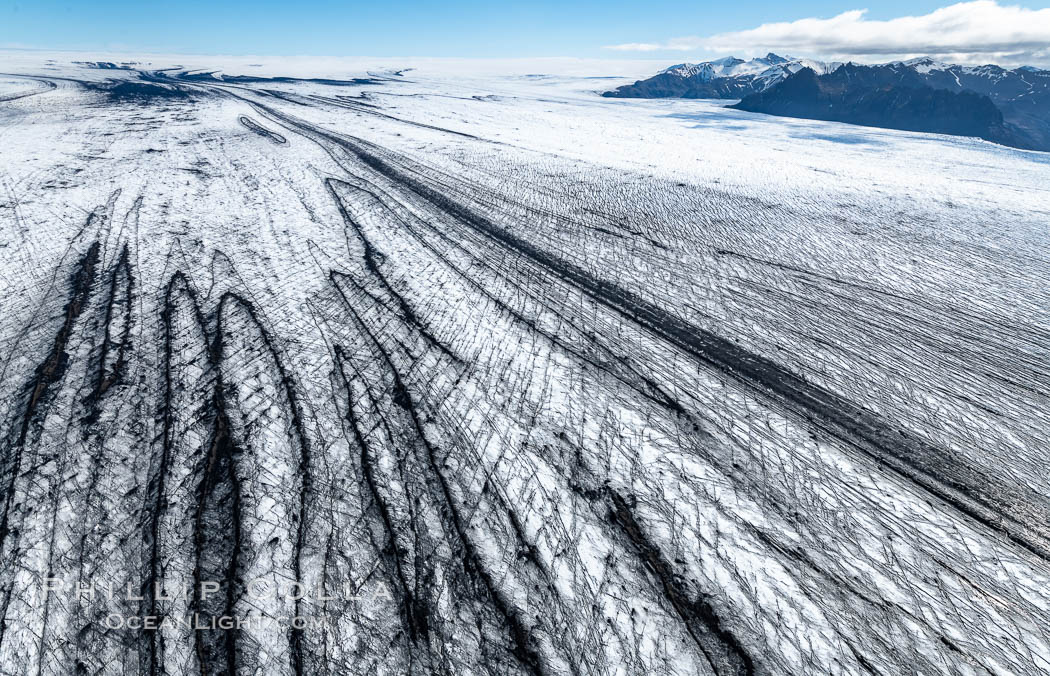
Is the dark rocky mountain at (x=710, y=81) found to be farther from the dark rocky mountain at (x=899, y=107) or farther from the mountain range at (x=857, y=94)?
the dark rocky mountain at (x=899, y=107)

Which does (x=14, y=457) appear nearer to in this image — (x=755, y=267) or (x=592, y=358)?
(x=592, y=358)

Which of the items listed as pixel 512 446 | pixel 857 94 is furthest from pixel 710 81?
pixel 512 446

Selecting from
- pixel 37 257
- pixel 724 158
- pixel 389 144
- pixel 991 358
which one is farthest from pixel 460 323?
pixel 724 158

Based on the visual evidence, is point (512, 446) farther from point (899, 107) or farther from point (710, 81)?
point (710, 81)

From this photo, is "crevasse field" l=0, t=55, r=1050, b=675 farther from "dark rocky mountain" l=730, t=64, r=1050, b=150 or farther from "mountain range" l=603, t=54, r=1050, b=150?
"dark rocky mountain" l=730, t=64, r=1050, b=150

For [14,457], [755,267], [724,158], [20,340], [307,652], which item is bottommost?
[307,652]
